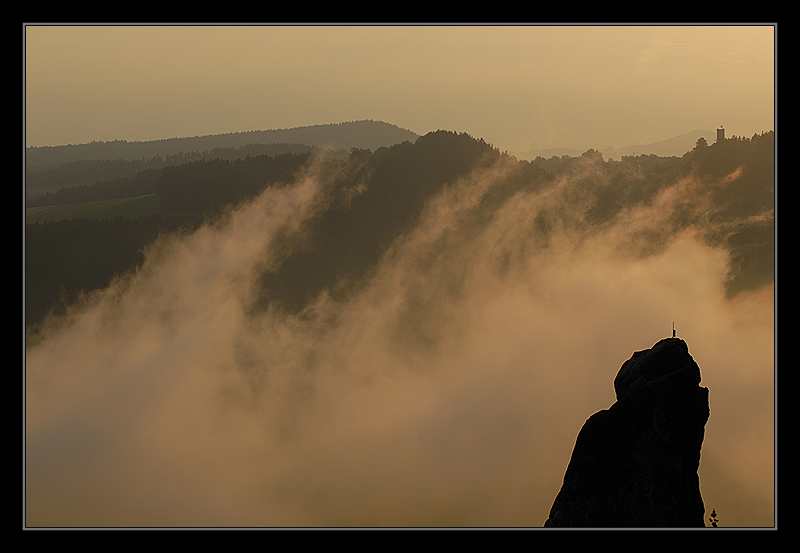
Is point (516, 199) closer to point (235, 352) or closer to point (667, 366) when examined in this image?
point (235, 352)

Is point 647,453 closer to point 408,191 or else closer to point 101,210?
Answer: point 101,210

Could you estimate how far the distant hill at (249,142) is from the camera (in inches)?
5989

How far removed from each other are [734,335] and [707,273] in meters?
14.7

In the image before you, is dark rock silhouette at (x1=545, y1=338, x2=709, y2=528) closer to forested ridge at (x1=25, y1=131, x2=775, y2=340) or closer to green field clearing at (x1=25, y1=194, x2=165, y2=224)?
green field clearing at (x1=25, y1=194, x2=165, y2=224)

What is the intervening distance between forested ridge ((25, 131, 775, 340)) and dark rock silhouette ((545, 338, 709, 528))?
350 ft

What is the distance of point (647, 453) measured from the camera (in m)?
21.4

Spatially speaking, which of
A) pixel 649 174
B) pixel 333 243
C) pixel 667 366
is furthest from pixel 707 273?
pixel 667 366

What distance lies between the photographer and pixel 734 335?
14888cm

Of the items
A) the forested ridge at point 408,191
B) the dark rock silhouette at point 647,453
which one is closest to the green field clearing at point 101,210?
the forested ridge at point 408,191

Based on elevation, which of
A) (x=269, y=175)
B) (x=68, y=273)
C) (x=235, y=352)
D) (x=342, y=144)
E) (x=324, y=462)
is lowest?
(x=324, y=462)

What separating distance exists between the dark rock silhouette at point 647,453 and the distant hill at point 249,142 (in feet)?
451

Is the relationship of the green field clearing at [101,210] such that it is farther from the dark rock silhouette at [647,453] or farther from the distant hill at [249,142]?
the dark rock silhouette at [647,453]

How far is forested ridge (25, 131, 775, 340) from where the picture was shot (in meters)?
128

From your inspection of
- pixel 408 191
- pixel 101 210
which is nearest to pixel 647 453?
pixel 101 210
